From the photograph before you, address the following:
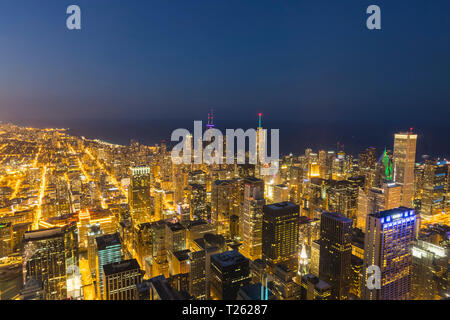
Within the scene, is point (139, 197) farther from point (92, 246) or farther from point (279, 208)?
point (279, 208)

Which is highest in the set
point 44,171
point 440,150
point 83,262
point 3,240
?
point 440,150

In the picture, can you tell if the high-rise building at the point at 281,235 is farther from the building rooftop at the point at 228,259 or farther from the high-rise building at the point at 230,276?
the high-rise building at the point at 230,276

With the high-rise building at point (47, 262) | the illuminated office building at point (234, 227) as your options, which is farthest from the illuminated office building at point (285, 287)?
the high-rise building at point (47, 262)

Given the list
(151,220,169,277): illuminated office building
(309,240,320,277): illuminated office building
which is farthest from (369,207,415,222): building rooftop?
(151,220,169,277): illuminated office building
